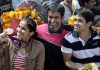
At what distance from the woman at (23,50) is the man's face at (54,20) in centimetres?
21

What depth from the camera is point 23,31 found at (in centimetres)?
404

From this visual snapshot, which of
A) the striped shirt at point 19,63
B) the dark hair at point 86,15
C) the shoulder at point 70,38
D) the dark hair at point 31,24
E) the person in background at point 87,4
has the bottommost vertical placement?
the striped shirt at point 19,63

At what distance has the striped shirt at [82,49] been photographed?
4133 mm

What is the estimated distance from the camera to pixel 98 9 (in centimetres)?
482

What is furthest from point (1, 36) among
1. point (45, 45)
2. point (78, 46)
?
point (78, 46)

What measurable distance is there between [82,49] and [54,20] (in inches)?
19.3

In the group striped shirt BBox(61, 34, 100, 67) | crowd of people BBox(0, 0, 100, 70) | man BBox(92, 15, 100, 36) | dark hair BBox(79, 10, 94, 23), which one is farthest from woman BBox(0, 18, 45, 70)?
man BBox(92, 15, 100, 36)

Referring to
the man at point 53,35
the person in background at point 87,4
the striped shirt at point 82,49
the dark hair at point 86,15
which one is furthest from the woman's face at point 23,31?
the person in background at point 87,4

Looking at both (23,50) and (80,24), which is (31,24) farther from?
(80,24)

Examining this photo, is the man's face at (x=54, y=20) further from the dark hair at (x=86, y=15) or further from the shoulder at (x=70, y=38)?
the dark hair at (x=86, y=15)

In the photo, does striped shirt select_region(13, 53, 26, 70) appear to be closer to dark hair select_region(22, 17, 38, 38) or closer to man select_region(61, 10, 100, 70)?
dark hair select_region(22, 17, 38, 38)

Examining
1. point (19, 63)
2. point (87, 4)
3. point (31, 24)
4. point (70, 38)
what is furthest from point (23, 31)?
point (87, 4)

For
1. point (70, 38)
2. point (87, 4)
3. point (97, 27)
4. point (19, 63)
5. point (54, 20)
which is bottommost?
point (19, 63)

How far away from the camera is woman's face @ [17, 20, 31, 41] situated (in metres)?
4.03
